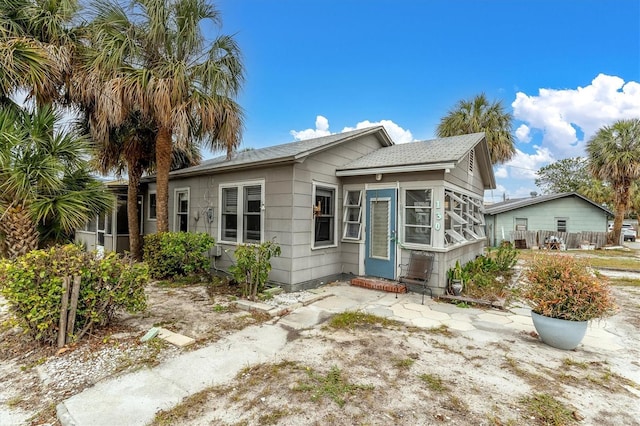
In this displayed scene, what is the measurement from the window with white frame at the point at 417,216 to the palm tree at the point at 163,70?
4812mm

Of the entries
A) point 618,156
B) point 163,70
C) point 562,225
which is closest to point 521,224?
point 562,225

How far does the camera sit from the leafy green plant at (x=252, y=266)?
19.0ft

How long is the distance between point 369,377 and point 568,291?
2770 mm

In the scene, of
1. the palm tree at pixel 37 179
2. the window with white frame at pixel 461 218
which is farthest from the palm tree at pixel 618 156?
the palm tree at pixel 37 179

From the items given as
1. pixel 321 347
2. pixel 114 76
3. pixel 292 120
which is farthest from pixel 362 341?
pixel 292 120

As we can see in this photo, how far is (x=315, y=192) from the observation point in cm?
695

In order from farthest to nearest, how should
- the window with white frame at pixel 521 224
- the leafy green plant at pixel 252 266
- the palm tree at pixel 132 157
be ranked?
the window with white frame at pixel 521 224 < the palm tree at pixel 132 157 < the leafy green plant at pixel 252 266

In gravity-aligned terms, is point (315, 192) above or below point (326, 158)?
below

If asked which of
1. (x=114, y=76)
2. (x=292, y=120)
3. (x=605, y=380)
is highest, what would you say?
(x=292, y=120)

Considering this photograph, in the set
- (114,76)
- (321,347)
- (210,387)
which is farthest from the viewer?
(114,76)

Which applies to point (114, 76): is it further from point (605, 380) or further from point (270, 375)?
point (605, 380)

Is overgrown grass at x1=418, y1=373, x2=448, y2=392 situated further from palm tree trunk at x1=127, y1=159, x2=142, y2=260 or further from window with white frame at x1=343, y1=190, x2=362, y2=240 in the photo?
palm tree trunk at x1=127, y1=159, x2=142, y2=260

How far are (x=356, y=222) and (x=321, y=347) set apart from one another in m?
4.07

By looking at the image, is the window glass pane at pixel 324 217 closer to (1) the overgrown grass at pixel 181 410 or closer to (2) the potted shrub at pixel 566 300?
(2) the potted shrub at pixel 566 300
